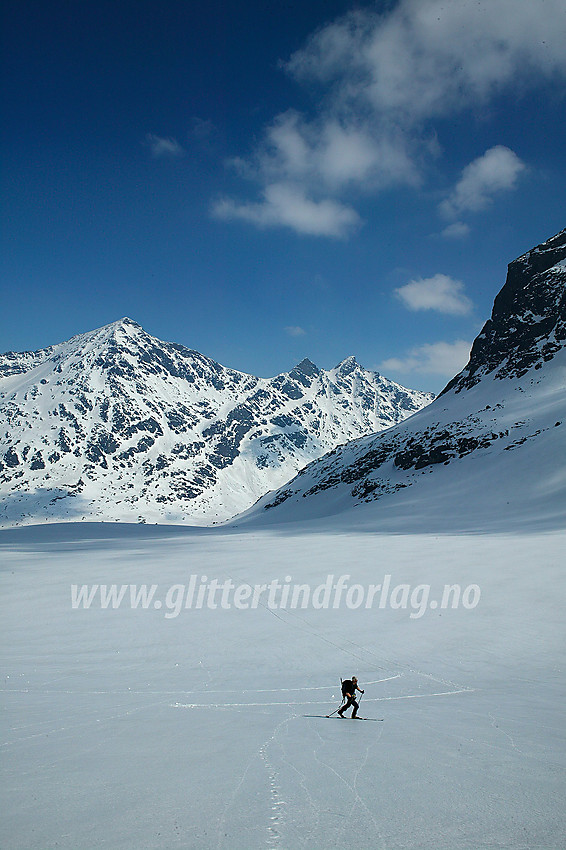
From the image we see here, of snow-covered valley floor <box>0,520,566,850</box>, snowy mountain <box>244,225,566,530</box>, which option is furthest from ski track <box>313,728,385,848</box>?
snowy mountain <box>244,225,566,530</box>

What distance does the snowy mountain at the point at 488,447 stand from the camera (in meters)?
34.0

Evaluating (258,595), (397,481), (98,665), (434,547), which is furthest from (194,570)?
(397,481)

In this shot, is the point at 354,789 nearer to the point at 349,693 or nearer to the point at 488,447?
the point at 349,693

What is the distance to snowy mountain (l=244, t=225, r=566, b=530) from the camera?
111 feet

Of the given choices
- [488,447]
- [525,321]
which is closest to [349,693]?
[488,447]

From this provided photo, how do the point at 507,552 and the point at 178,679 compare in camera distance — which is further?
the point at 507,552

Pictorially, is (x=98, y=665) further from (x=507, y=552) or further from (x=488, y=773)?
(x=507, y=552)

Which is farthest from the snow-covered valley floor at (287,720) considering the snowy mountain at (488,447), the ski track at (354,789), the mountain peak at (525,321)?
the mountain peak at (525,321)

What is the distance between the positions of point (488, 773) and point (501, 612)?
799 cm

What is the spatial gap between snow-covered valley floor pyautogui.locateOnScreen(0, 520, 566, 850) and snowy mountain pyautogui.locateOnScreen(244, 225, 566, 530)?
16.8m

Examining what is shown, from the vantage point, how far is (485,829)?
4270 millimetres

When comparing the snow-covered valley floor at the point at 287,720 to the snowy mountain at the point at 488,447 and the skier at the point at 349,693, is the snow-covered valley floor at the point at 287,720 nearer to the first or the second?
the skier at the point at 349,693

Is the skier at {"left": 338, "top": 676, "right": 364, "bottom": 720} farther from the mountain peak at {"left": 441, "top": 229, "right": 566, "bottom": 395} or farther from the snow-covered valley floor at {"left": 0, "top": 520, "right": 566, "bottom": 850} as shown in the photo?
the mountain peak at {"left": 441, "top": 229, "right": 566, "bottom": 395}

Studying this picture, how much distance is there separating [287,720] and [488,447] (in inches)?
1823
